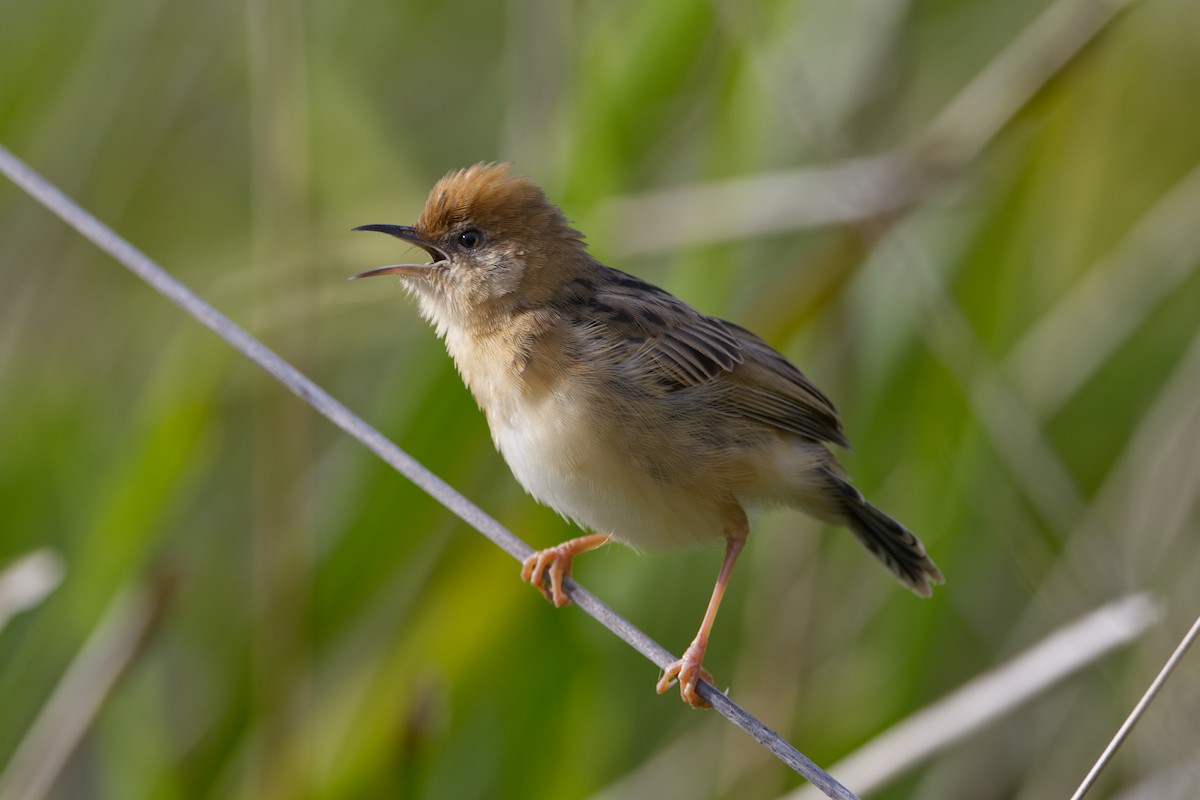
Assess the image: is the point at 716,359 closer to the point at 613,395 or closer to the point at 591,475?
the point at 613,395

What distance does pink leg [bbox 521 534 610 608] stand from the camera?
3.28 meters

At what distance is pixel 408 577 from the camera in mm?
3797

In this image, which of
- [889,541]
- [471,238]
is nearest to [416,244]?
[471,238]

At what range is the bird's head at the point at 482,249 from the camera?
11.0 feet

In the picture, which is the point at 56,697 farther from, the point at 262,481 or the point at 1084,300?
the point at 1084,300

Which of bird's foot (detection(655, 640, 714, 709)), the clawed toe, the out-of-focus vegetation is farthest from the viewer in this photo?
the out-of-focus vegetation

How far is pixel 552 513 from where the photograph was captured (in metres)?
3.58

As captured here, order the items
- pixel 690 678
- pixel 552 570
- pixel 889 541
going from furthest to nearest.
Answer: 1. pixel 889 541
2. pixel 552 570
3. pixel 690 678

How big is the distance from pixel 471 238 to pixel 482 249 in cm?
5

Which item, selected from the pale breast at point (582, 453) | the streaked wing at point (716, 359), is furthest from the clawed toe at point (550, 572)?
the streaked wing at point (716, 359)

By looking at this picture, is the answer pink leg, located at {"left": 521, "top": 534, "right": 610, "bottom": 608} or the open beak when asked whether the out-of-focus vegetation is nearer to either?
pink leg, located at {"left": 521, "top": 534, "right": 610, "bottom": 608}

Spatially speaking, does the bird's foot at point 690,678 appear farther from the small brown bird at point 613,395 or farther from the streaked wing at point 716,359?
the streaked wing at point 716,359

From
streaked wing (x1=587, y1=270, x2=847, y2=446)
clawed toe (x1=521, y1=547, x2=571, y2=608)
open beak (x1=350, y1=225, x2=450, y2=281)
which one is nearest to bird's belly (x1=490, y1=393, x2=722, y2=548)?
clawed toe (x1=521, y1=547, x2=571, y2=608)

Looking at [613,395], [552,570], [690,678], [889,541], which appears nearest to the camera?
[690,678]
